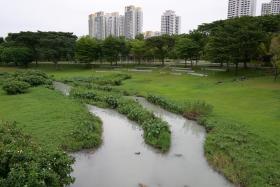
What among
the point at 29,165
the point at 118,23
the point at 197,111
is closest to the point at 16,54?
the point at 197,111

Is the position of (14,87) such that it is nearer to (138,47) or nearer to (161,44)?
(138,47)

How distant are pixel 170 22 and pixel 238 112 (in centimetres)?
11652

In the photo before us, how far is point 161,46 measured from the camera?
73312mm

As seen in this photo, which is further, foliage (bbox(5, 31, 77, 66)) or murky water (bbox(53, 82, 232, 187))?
foliage (bbox(5, 31, 77, 66))

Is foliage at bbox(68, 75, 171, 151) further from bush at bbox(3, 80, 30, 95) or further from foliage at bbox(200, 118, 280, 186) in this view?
bush at bbox(3, 80, 30, 95)

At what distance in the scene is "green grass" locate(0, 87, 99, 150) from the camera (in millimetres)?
20852

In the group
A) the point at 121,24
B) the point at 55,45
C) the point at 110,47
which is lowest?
the point at 110,47

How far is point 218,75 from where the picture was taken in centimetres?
4953

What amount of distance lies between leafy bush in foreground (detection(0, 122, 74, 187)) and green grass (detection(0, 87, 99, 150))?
13.2ft

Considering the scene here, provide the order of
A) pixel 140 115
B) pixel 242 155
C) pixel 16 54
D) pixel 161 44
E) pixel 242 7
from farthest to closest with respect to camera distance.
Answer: pixel 242 7, pixel 161 44, pixel 16 54, pixel 140 115, pixel 242 155

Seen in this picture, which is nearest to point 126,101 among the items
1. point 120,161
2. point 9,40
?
point 120,161

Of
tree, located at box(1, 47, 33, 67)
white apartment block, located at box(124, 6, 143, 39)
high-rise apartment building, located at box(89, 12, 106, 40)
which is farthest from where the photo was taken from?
high-rise apartment building, located at box(89, 12, 106, 40)

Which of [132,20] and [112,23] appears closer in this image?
[132,20]

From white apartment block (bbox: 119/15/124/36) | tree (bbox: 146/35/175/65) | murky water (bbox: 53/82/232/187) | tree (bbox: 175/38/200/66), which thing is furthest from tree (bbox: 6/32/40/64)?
white apartment block (bbox: 119/15/124/36)
